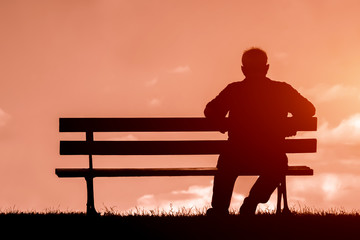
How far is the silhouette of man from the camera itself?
7078 millimetres

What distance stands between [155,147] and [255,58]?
1.80 m

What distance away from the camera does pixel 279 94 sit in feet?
23.5

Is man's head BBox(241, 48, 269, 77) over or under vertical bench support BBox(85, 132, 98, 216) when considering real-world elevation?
over

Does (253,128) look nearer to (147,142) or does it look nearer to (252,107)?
(252,107)

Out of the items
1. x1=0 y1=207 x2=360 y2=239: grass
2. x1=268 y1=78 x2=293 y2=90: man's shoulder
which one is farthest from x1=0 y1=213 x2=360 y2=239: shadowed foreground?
x1=268 y1=78 x2=293 y2=90: man's shoulder

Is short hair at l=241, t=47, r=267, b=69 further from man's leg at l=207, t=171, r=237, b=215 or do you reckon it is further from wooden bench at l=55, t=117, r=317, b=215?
man's leg at l=207, t=171, r=237, b=215

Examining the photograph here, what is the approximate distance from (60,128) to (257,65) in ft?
8.84

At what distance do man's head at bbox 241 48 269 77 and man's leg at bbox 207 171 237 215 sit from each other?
1.18 meters

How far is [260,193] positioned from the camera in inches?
284

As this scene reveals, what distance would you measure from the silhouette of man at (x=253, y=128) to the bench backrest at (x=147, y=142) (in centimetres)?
65

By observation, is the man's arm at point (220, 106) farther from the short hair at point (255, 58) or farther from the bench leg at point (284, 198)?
the bench leg at point (284, 198)

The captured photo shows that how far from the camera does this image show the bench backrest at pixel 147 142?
7.90m

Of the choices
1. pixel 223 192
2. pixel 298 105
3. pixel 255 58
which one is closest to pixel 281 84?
pixel 298 105

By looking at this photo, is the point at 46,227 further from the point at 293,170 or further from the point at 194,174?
the point at 293,170
